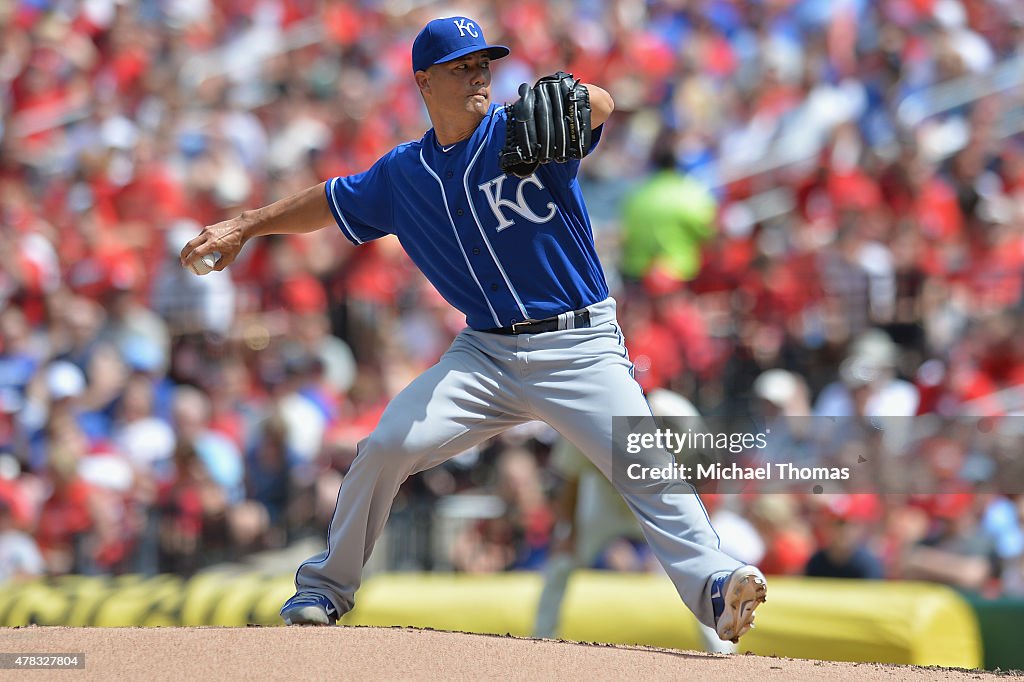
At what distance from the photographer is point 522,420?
4965mm

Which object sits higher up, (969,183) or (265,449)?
(969,183)

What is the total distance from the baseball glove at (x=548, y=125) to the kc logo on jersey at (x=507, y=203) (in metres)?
0.15

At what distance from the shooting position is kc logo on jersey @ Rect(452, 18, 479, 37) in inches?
186

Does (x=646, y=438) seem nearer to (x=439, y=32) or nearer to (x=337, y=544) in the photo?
(x=337, y=544)

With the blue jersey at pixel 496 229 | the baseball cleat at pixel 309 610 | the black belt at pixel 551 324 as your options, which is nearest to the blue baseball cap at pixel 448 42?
the blue jersey at pixel 496 229

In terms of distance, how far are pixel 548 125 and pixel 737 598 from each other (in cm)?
160

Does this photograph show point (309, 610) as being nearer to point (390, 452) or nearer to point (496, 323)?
point (390, 452)

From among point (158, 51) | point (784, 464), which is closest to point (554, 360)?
point (784, 464)

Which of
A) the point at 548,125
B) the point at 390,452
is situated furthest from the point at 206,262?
the point at 548,125

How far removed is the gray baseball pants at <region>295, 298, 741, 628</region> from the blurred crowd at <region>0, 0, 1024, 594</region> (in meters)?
3.34

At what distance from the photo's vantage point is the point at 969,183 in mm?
10516

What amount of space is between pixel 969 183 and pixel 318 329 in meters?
4.91

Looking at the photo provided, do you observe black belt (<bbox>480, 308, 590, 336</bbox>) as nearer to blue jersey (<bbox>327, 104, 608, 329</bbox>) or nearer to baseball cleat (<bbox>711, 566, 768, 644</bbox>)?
blue jersey (<bbox>327, 104, 608, 329</bbox>)

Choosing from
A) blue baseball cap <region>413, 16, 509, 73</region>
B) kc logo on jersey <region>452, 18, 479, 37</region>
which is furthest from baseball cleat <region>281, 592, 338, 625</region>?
kc logo on jersey <region>452, 18, 479, 37</region>
